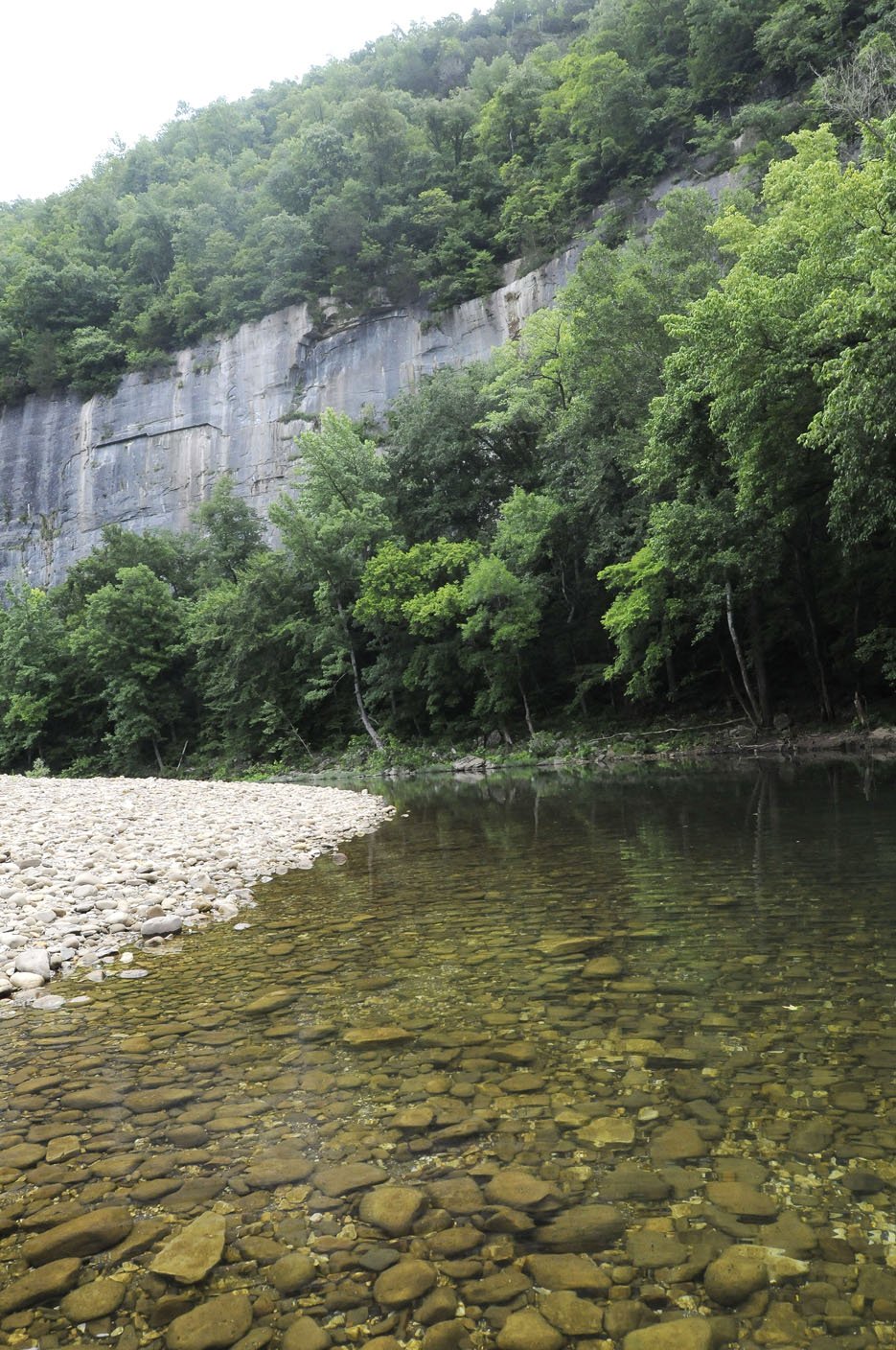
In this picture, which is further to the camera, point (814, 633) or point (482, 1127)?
point (814, 633)

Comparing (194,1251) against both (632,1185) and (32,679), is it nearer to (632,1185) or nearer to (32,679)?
(632,1185)

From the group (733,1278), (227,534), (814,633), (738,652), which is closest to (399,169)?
(227,534)

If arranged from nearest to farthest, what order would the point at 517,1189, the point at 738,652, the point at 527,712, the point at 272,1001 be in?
the point at 517,1189 → the point at 272,1001 → the point at 738,652 → the point at 527,712

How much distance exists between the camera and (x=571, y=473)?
28.9 meters

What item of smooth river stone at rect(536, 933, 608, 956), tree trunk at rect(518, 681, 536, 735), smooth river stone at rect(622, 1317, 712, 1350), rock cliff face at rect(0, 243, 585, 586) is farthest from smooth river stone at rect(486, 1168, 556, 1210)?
rock cliff face at rect(0, 243, 585, 586)

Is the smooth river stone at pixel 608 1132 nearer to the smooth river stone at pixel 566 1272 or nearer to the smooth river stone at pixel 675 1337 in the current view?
the smooth river stone at pixel 566 1272

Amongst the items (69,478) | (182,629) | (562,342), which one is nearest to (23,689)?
(182,629)

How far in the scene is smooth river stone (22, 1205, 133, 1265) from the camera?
7.41ft

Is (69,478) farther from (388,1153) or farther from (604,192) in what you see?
(388,1153)

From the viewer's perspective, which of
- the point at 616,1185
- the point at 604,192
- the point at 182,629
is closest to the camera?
the point at 616,1185

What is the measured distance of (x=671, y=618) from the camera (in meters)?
23.0

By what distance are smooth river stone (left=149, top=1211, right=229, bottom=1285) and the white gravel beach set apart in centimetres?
276

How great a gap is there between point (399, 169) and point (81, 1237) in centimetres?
6929

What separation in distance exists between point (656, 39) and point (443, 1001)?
206 ft
